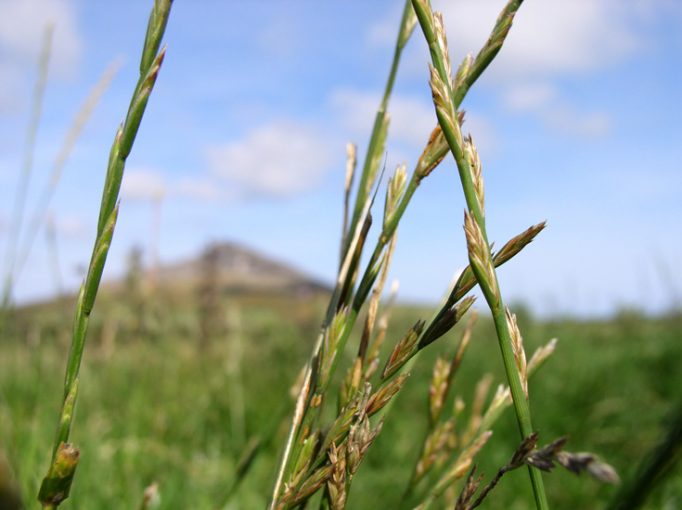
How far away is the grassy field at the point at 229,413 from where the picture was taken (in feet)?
8.96

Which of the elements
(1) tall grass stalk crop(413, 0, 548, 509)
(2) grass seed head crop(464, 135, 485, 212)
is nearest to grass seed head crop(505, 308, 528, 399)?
(1) tall grass stalk crop(413, 0, 548, 509)

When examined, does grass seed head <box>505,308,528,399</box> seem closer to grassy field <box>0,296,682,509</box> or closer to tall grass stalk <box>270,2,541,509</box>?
tall grass stalk <box>270,2,541,509</box>

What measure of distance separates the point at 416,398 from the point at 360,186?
5026mm

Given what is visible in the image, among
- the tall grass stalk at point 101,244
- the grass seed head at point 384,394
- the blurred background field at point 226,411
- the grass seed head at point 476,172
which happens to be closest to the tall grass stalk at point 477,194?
the grass seed head at point 476,172

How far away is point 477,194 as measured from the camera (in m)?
0.66

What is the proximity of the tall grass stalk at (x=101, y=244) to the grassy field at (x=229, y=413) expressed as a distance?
1.59 ft

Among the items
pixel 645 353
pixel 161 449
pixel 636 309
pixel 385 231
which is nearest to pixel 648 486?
pixel 385 231

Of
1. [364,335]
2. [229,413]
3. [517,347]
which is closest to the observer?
[517,347]

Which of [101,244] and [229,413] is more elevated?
[101,244]

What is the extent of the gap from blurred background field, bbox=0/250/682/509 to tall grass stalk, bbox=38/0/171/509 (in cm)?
48

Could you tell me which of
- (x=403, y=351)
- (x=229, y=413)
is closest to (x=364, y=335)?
(x=403, y=351)

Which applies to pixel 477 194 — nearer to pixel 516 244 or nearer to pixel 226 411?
pixel 516 244

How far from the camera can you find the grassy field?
2732 millimetres

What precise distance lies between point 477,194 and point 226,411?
13.5 ft
